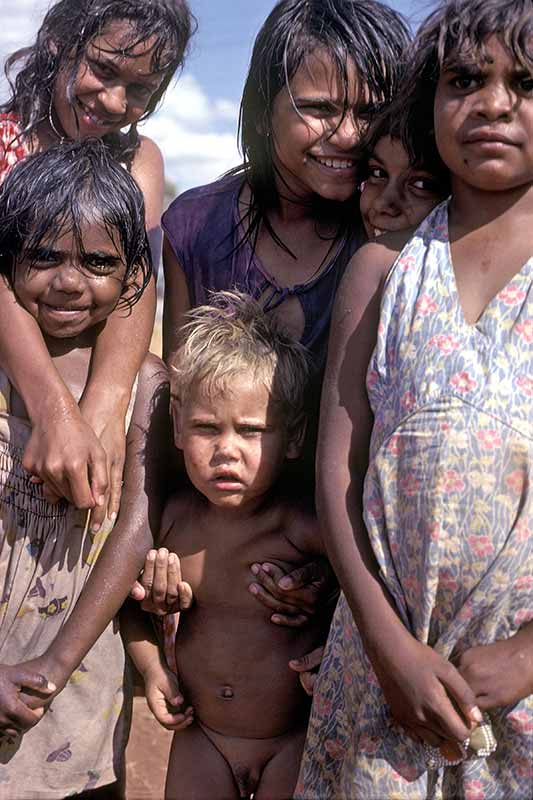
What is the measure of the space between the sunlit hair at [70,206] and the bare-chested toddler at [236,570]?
273mm

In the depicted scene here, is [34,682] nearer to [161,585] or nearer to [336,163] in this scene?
[161,585]

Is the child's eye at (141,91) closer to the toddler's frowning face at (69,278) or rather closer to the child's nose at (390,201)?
the toddler's frowning face at (69,278)

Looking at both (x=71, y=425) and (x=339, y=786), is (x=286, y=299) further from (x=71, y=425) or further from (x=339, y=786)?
(x=339, y=786)

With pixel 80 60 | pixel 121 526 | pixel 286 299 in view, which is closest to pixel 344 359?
pixel 286 299

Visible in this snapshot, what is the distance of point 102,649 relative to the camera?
273 centimetres


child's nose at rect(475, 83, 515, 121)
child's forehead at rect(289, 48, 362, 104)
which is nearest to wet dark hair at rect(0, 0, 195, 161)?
child's forehead at rect(289, 48, 362, 104)

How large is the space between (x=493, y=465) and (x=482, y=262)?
1.44 feet

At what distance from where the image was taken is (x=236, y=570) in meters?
2.69

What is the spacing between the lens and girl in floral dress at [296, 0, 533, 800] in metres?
2.05

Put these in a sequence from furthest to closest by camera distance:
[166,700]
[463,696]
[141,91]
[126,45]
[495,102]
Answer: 1. [141,91]
2. [126,45]
3. [166,700]
4. [495,102]
5. [463,696]

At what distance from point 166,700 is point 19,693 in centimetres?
39

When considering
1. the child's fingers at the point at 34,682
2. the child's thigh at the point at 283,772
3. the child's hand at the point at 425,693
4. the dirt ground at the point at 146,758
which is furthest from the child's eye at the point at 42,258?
the dirt ground at the point at 146,758

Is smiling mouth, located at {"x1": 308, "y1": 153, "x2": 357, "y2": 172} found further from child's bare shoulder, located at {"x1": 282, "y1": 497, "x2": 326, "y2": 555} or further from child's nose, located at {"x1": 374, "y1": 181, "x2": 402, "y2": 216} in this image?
child's bare shoulder, located at {"x1": 282, "y1": 497, "x2": 326, "y2": 555}

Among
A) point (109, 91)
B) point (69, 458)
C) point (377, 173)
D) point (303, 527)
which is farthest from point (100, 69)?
point (303, 527)
